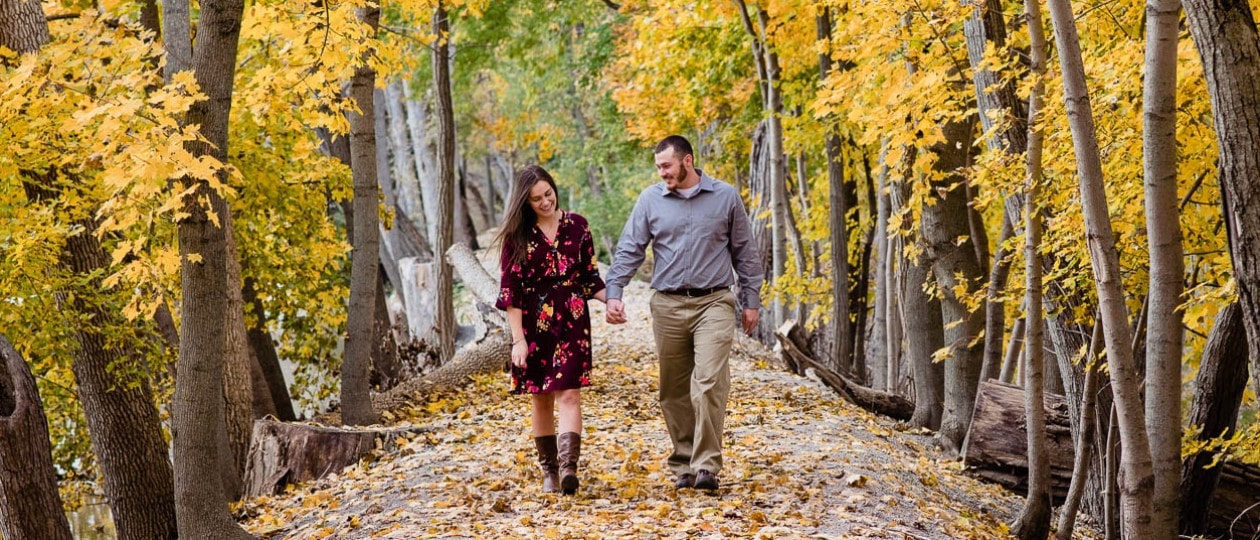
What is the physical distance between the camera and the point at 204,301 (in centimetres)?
566

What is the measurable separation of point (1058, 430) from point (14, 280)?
24.3 feet

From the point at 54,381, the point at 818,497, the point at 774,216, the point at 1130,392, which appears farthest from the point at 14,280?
the point at 774,216

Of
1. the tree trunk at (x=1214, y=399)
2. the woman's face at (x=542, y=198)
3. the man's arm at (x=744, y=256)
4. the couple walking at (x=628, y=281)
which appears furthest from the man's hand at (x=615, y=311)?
the tree trunk at (x=1214, y=399)

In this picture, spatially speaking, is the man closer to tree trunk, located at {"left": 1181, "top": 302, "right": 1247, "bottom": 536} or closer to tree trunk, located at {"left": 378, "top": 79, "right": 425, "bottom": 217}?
tree trunk, located at {"left": 1181, "top": 302, "right": 1247, "bottom": 536}

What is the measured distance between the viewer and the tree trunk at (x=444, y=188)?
1332cm

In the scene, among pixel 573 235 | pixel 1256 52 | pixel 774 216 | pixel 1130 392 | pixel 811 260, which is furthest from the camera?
pixel 811 260

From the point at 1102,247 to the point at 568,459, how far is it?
115 inches

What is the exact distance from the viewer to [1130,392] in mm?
5629

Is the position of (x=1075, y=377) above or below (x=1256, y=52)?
below

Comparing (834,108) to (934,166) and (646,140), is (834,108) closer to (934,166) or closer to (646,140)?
(934,166)

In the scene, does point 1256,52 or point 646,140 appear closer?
point 1256,52

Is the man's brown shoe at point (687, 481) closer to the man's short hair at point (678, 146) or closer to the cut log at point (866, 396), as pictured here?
the man's short hair at point (678, 146)

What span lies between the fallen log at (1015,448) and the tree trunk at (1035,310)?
196cm

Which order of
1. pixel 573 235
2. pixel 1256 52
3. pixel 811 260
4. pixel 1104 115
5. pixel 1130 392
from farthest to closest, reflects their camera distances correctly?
1. pixel 811 260
2. pixel 1104 115
3. pixel 573 235
4. pixel 1130 392
5. pixel 1256 52
